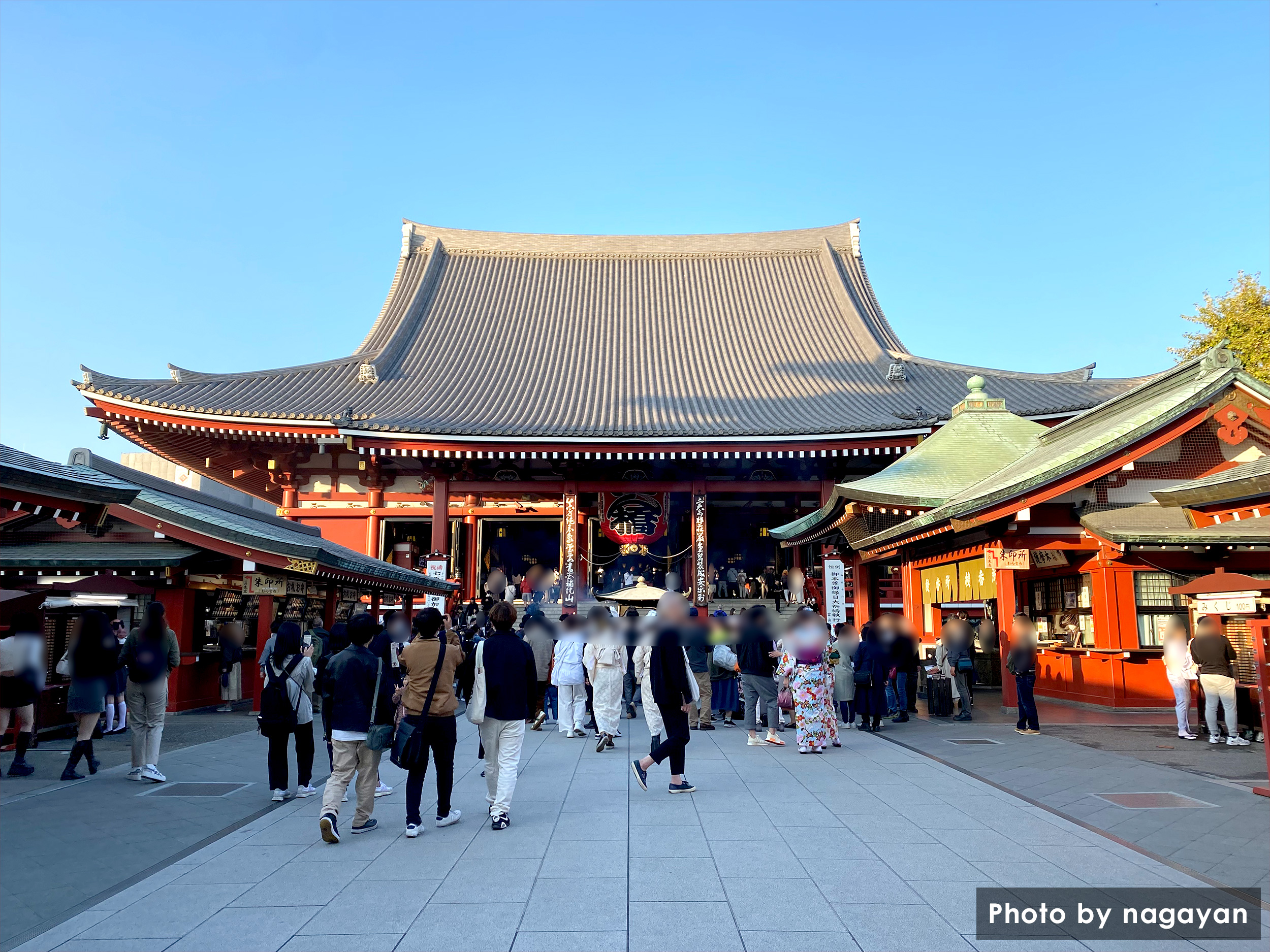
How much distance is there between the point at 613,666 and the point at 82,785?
18.3 feet

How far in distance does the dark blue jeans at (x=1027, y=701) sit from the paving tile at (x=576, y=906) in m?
7.77

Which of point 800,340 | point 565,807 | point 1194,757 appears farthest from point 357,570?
point 800,340

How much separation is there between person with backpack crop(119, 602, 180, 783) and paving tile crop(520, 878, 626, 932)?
16.5ft

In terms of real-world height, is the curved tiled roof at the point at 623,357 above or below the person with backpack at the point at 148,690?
above

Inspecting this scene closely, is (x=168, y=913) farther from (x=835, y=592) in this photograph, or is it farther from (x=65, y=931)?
(x=835, y=592)

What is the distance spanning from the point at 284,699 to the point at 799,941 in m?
4.68

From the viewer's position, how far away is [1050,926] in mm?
4355

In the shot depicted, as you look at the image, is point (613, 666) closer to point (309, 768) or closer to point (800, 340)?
point (309, 768)

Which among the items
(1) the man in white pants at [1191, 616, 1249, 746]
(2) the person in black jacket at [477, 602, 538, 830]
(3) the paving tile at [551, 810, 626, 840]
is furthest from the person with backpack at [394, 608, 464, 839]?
(1) the man in white pants at [1191, 616, 1249, 746]

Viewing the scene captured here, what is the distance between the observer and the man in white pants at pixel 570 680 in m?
11.1

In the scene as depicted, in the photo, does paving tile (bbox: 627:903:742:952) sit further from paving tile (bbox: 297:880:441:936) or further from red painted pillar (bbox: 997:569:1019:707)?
red painted pillar (bbox: 997:569:1019:707)

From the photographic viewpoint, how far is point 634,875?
16.7 feet

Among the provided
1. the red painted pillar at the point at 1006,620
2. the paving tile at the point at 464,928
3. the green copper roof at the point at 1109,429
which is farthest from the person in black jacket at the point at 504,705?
the red painted pillar at the point at 1006,620

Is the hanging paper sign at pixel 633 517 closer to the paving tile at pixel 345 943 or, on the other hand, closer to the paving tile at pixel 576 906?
the paving tile at pixel 576 906
